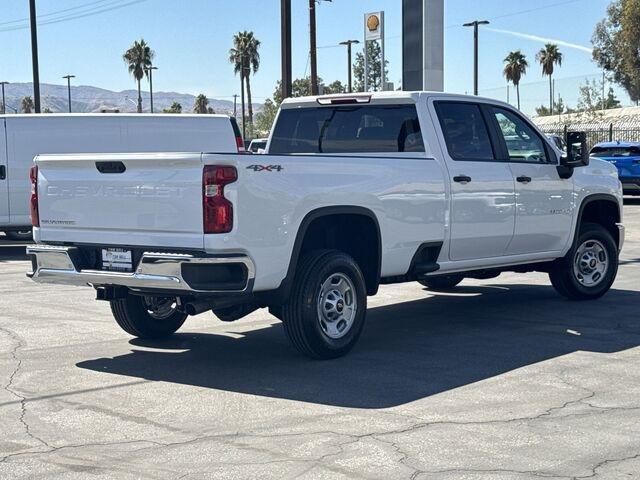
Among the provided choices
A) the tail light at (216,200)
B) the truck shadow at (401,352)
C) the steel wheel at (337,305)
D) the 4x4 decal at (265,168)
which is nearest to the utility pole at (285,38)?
the truck shadow at (401,352)

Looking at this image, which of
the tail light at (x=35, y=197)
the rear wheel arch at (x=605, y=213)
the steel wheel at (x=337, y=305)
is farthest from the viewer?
the rear wheel arch at (x=605, y=213)

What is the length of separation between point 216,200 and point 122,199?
884 millimetres

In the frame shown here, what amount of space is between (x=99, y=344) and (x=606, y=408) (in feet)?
14.6

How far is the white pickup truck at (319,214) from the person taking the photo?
7.40 metres

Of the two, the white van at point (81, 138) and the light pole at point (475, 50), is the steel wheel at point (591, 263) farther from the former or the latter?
the light pole at point (475, 50)

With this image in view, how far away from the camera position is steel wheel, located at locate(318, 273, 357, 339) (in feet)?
26.8

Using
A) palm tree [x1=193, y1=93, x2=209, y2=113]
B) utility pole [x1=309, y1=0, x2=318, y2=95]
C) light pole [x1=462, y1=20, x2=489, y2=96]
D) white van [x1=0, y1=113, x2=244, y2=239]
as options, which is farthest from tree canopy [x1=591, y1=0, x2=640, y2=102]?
palm tree [x1=193, y1=93, x2=209, y2=113]

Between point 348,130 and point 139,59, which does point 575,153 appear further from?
point 139,59

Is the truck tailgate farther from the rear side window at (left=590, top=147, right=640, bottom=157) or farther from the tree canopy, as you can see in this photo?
the tree canopy

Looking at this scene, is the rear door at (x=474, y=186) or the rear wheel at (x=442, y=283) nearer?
the rear door at (x=474, y=186)

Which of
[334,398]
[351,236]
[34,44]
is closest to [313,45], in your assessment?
[34,44]

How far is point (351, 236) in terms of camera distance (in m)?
8.77

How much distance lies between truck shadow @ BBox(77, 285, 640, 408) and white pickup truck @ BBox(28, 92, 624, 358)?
36 centimetres

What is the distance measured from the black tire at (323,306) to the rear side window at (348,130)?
1.63m
